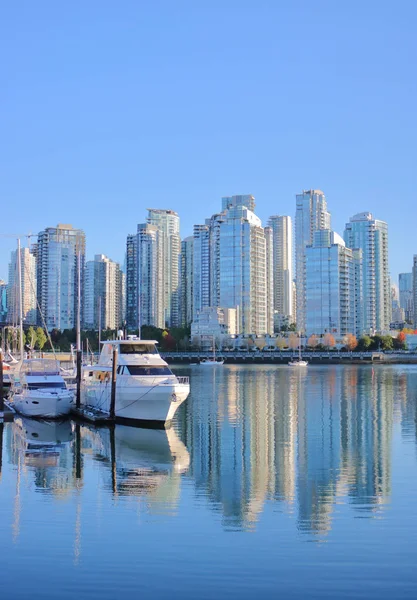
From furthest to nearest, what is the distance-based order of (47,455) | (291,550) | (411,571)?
(47,455), (291,550), (411,571)

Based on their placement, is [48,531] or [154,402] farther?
[154,402]

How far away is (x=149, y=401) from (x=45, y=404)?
7156mm

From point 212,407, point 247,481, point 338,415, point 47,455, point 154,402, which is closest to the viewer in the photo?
point 247,481

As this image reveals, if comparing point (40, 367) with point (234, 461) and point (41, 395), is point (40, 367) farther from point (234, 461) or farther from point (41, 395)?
point (234, 461)

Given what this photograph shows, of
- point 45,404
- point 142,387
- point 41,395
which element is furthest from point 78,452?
point 41,395

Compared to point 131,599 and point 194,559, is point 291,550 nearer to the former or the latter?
point 194,559

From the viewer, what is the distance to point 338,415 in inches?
2008

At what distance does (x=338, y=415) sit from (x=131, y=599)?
38193mm

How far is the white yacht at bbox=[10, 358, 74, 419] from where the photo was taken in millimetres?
44312

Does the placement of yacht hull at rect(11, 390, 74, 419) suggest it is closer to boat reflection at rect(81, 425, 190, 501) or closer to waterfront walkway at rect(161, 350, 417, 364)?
boat reflection at rect(81, 425, 190, 501)

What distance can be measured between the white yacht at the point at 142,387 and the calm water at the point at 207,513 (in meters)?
1.17

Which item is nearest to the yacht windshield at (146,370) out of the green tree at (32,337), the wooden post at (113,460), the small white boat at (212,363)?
the wooden post at (113,460)

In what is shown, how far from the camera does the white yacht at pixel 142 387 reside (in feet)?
133

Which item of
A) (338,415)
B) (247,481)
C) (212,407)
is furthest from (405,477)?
(212,407)
